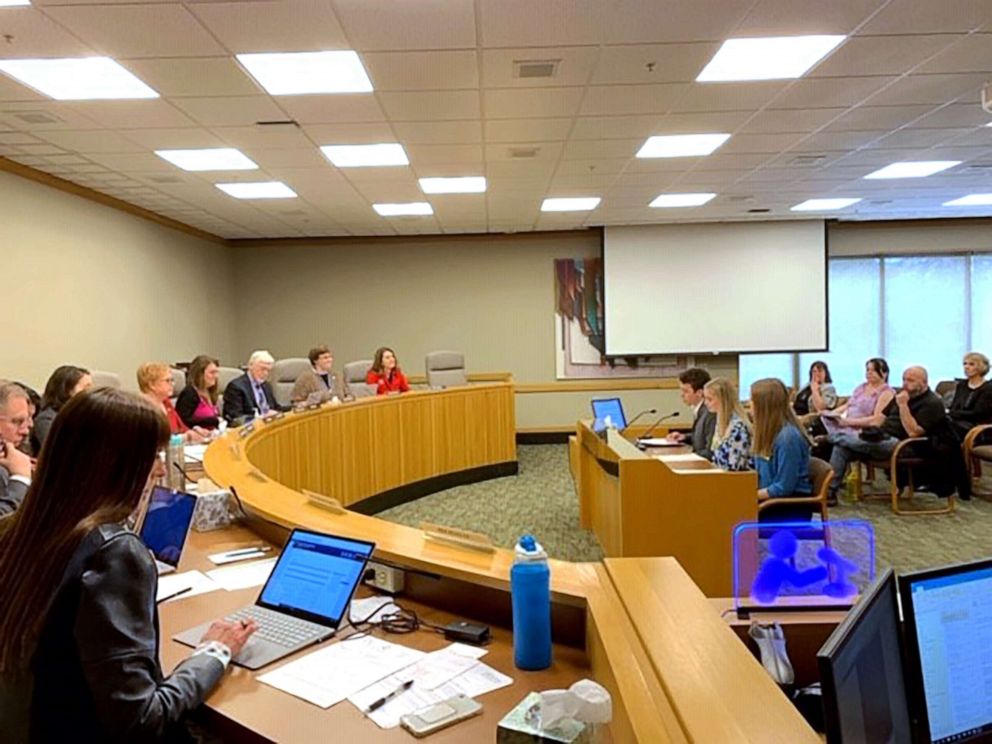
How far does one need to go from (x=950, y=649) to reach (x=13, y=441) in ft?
11.4

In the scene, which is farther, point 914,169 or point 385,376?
point 385,376

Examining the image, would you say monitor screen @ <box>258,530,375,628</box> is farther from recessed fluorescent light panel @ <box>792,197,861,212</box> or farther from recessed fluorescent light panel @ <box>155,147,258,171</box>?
recessed fluorescent light panel @ <box>792,197,861,212</box>

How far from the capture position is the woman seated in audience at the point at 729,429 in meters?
4.02

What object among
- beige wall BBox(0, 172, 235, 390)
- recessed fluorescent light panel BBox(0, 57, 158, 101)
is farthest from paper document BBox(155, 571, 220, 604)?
beige wall BBox(0, 172, 235, 390)

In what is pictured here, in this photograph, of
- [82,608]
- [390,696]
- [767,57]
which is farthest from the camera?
[767,57]

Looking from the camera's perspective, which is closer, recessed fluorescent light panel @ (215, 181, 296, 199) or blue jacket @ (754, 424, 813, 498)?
blue jacket @ (754, 424, 813, 498)

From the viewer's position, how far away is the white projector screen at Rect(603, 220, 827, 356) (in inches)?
387

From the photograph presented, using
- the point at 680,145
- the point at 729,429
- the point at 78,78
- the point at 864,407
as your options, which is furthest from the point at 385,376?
the point at 864,407

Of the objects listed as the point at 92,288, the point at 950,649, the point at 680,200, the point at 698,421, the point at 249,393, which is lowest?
the point at 698,421

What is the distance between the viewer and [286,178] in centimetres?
654

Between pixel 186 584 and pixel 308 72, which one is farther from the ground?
pixel 308 72

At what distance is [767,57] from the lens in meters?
4.08

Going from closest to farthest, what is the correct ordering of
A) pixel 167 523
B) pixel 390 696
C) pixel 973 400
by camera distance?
pixel 390 696 → pixel 167 523 → pixel 973 400

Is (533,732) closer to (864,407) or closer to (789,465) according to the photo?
(789,465)
